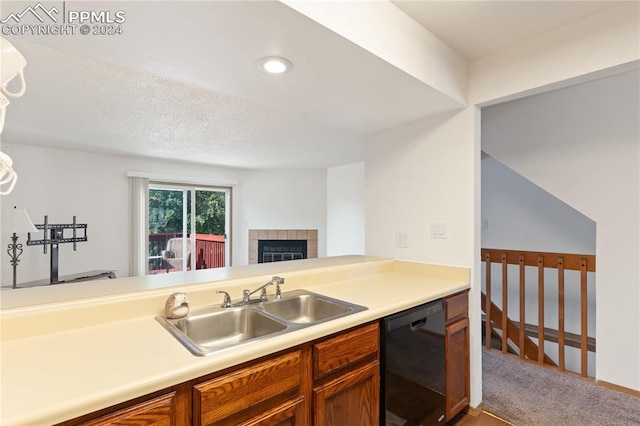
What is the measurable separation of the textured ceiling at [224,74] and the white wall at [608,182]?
1.14 metres

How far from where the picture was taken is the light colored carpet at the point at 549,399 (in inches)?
77.3

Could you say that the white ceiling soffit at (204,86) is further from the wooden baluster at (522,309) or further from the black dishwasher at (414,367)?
the wooden baluster at (522,309)

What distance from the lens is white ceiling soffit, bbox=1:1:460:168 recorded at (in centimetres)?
121

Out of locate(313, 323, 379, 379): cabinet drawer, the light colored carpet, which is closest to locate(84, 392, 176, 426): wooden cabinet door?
locate(313, 323, 379, 379): cabinet drawer

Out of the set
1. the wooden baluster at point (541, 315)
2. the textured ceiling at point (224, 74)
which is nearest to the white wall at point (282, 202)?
the textured ceiling at point (224, 74)

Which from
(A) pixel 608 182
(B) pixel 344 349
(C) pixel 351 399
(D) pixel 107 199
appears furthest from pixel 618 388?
(D) pixel 107 199

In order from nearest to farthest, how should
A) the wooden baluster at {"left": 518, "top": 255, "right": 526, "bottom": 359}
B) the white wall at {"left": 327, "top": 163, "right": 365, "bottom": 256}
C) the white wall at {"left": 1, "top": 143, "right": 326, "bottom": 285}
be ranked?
1. the wooden baluster at {"left": 518, "top": 255, "right": 526, "bottom": 359}
2. the white wall at {"left": 1, "top": 143, "right": 326, "bottom": 285}
3. the white wall at {"left": 327, "top": 163, "right": 365, "bottom": 256}

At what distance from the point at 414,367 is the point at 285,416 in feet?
2.62

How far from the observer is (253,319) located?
4.96ft

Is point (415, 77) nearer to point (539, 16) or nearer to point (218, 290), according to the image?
point (539, 16)

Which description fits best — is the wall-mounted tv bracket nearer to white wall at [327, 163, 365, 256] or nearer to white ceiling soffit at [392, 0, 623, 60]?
white wall at [327, 163, 365, 256]

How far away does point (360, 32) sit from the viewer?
1361 mm

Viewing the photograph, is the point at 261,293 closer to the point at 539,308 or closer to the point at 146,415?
the point at 146,415

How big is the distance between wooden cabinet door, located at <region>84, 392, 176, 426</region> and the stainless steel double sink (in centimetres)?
27
